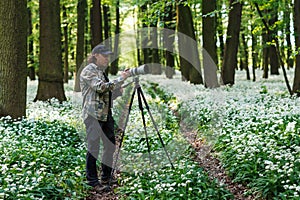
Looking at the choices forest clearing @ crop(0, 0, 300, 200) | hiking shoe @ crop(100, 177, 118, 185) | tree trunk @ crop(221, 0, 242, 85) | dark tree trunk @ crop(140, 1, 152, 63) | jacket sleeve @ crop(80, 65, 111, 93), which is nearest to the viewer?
forest clearing @ crop(0, 0, 300, 200)

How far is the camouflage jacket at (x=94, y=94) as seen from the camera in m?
6.84

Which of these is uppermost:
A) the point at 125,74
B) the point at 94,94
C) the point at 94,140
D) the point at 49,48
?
the point at 49,48

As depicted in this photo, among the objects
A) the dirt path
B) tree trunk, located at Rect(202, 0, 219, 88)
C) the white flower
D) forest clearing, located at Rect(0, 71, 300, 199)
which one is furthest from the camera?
tree trunk, located at Rect(202, 0, 219, 88)

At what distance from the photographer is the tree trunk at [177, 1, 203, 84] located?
20750 millimetres

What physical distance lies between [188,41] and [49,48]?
29.8ft

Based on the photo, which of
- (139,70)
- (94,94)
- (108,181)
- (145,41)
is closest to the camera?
(139,70)

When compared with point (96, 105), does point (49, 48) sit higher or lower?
higher

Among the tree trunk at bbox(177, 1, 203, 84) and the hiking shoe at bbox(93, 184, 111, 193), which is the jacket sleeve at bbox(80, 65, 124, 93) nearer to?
the hiking shoe at bbox(93, 184, 111, 193)

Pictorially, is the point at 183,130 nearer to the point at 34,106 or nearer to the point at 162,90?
the point at 34,106

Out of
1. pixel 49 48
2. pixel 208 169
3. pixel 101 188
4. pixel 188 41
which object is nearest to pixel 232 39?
pixel 188 41

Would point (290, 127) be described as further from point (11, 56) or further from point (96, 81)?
point (11, 56)

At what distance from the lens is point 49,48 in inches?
576

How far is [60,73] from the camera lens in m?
15.0

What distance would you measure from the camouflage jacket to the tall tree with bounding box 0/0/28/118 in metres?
4.11
